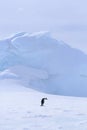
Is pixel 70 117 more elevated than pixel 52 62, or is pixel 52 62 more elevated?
pixel 52 62

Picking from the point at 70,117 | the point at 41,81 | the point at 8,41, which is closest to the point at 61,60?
the point at 41,81

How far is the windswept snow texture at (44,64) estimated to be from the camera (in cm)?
3522

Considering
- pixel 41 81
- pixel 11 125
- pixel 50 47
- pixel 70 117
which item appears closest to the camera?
pixel 11 125

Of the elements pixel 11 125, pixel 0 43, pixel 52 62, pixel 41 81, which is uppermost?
pixel 0 43

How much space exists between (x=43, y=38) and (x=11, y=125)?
28.5 metres

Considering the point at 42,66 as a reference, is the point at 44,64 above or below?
above

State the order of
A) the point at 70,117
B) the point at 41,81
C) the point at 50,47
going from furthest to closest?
the point at 50,47
the point at 41,81
the point at 70,117

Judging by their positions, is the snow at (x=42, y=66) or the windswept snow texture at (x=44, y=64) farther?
the windswept snow texture at (x=44, y=64)

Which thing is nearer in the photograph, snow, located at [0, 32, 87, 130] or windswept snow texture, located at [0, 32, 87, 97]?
snow, located at [0, 32, 87, 130]

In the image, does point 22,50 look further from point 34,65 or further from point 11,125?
point 11,125

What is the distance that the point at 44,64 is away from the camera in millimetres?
36719

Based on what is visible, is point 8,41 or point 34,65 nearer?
point 34,65

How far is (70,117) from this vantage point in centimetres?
1221

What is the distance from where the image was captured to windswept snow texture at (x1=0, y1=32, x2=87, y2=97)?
35.2m
